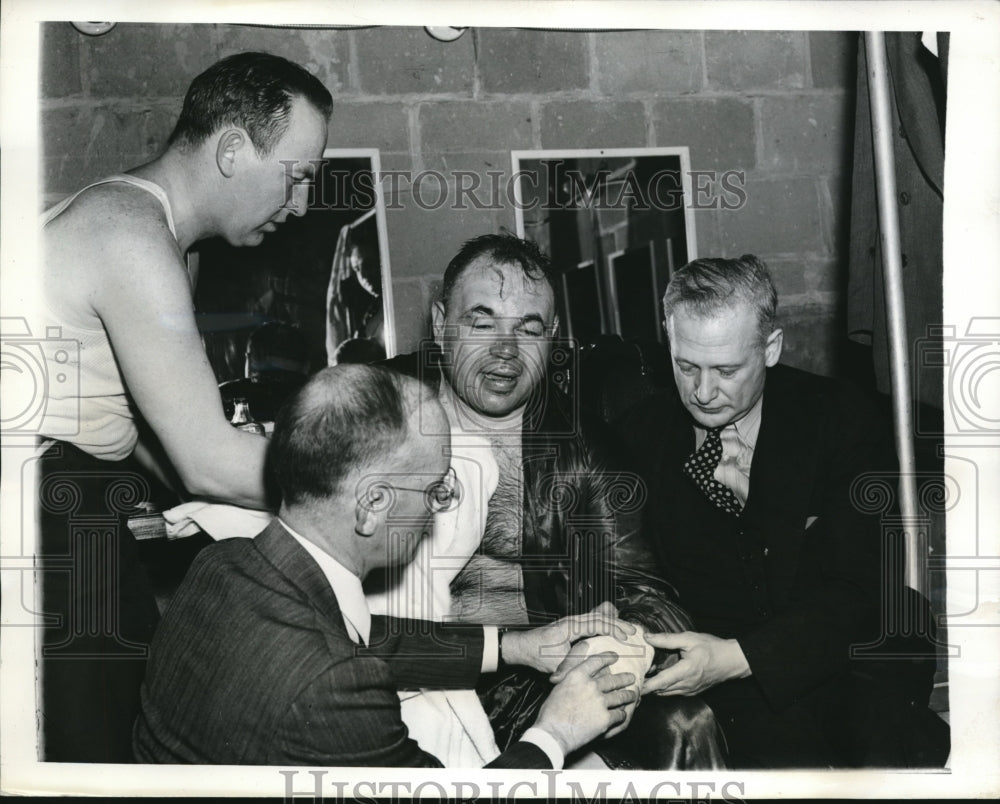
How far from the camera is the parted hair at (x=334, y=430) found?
1724mm

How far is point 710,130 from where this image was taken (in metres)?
2.14

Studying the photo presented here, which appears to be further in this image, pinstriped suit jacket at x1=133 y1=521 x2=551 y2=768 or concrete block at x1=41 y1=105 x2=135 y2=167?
concrete block at x1=41 y1=105 x2=135 y2=167

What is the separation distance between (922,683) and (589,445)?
2.73 feet

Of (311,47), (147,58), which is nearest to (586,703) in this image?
(311,47)

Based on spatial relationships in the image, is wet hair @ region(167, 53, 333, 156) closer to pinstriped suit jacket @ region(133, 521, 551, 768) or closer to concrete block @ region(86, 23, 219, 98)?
concrete block @ region(86, 23, 219, 98)

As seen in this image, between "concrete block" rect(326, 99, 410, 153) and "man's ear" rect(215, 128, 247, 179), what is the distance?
0.25m

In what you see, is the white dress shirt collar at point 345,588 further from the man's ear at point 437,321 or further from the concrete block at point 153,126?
the concrete block at point 153,126

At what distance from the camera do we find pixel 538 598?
1.92 meters

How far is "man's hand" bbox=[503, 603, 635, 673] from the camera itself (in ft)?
6.16

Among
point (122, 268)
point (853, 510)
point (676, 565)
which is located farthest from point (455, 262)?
point (853, 510)

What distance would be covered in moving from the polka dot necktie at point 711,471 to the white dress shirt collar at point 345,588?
0.71 metres

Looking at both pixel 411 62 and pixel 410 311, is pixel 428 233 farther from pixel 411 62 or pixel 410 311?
pixel 411 62

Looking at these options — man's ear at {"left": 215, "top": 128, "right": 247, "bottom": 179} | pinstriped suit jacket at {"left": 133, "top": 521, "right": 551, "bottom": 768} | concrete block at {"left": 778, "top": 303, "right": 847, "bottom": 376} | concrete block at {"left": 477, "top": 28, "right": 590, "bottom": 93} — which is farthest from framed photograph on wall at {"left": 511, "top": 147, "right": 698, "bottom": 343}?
pinstriped suit jacket at {"left": 133, "top": 521, "right": 551, "bottom": 768}

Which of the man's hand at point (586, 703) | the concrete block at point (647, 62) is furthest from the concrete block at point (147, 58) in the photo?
the man's hand at point (586, 703)
